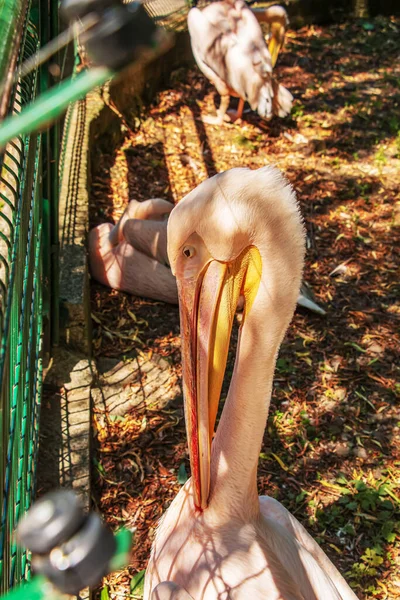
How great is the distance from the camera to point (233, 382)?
2139 mm

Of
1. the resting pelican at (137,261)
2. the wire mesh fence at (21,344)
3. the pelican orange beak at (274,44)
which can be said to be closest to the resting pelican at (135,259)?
the resting pelican at (137,261)

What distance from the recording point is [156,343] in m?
3.86

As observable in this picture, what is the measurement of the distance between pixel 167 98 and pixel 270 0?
251cm

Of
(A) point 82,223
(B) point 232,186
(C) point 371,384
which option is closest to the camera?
(B) point 232,186

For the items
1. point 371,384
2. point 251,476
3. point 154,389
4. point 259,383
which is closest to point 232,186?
point 259,383

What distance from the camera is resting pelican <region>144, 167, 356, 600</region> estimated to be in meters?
1.94

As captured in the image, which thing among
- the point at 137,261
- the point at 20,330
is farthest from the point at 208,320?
the point at 137,261

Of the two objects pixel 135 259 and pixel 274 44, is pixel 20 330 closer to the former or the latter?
pixel 135 259

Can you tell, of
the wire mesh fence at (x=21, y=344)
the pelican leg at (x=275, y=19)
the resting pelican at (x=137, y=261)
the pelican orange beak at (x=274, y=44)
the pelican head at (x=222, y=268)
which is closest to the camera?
the wire mesh fence at (x=21, y=344)

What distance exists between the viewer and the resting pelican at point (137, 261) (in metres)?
4.07

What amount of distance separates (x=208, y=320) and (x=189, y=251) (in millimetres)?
213

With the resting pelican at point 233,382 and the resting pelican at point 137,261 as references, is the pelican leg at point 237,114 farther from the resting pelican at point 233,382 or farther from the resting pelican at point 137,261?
the resting pelican at point 233,382

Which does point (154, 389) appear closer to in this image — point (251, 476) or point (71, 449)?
point (71, 449)

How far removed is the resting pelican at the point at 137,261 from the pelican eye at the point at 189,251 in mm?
2012
